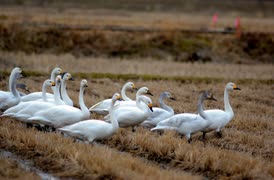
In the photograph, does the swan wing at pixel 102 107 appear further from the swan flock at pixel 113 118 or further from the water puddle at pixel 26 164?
the water puddle at pixel 26 164

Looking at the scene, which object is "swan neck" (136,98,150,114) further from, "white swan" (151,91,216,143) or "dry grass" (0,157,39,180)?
"dry grass" (0,157,39,180)

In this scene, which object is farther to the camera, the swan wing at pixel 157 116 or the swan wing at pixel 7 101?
the swan wing at pixel 7 101

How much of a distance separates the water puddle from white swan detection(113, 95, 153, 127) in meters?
3.04

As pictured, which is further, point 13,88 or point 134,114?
point 13,88

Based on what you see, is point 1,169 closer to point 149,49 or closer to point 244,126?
point 244,126

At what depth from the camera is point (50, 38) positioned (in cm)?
3338

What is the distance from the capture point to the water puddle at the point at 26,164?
31.6 feet

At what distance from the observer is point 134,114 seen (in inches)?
516

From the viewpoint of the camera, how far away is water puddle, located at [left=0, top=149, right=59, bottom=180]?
9.62m

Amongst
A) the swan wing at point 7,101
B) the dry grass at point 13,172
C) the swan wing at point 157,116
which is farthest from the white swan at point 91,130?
the swan wing at point 7,101

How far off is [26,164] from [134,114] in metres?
3.51

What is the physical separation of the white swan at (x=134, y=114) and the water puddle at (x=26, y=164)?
3041 millimetres

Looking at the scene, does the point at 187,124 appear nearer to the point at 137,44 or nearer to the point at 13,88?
the point at 13,88

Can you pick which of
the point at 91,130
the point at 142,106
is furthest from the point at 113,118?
the point at 142,106
